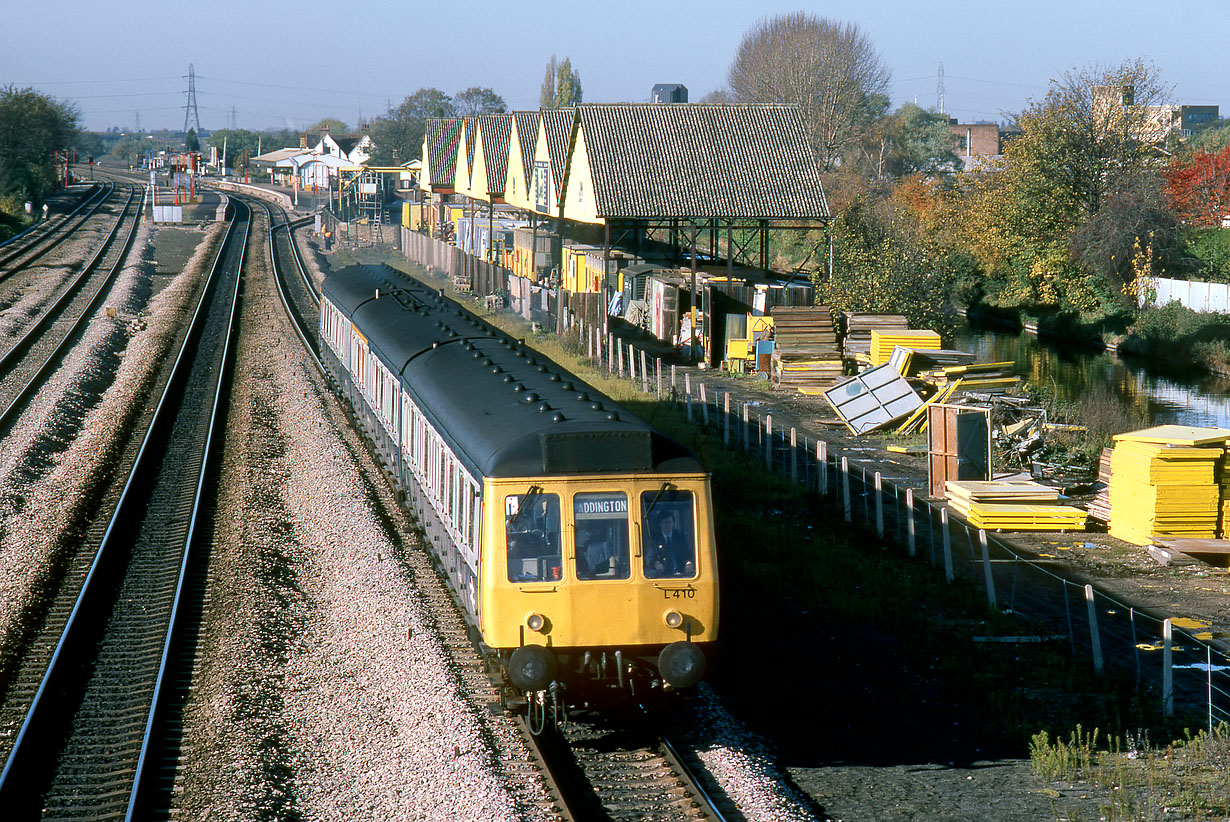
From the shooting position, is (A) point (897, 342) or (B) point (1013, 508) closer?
(B) point (1013, 508)

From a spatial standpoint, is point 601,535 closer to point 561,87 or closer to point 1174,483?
point 1174,483

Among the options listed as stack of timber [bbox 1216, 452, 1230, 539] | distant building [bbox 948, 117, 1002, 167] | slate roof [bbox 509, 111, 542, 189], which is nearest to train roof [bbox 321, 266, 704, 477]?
stack of timber [bbox 1216, 452, 1230, 539]

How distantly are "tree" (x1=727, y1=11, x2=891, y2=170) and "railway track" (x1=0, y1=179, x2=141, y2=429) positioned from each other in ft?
148

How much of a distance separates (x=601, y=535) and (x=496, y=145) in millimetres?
48824

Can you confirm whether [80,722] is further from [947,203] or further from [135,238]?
[135,238]

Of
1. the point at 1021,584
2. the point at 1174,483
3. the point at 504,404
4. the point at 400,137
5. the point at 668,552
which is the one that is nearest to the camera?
the point at 668,552

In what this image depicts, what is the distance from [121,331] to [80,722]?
27397mm

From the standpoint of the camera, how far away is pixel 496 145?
186 ft

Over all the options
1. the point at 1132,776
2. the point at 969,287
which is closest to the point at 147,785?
the point at 1132,776

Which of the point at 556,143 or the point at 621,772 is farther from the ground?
the point at 556,143

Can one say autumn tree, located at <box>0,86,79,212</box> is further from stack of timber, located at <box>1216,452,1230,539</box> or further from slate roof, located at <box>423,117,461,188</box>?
stack of timber, located at <box>1216,452,1230,539</box>

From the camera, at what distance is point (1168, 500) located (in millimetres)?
17500

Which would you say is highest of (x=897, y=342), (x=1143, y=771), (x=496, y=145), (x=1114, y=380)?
(x=496, y=145)

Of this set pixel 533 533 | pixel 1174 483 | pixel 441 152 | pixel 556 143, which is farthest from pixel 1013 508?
pixel 441 152
